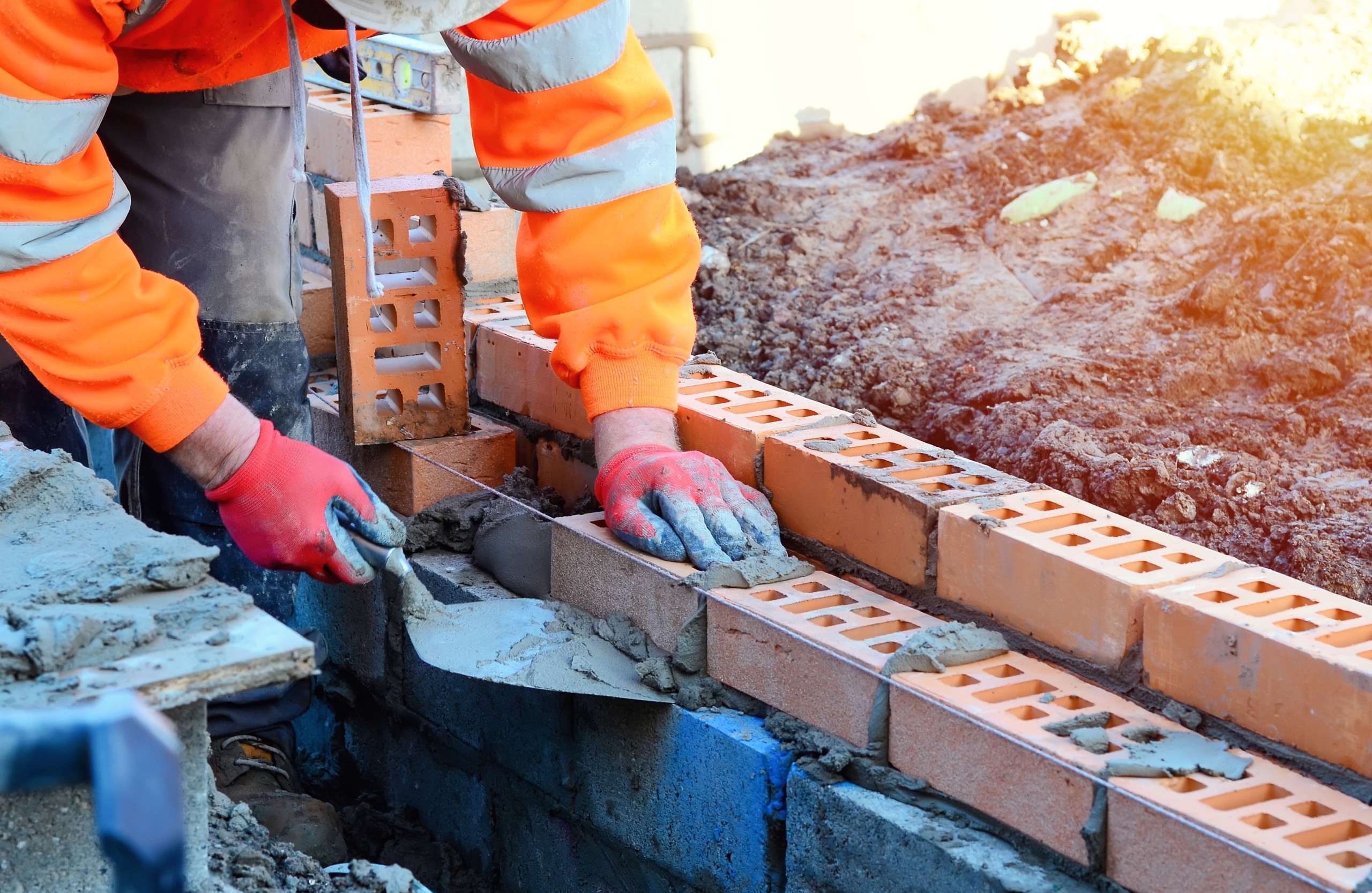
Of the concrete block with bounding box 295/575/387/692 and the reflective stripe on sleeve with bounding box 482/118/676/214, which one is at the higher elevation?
the reflective stripe on sleeve with bounding box 482/118/676/214

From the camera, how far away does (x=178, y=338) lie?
2.63m

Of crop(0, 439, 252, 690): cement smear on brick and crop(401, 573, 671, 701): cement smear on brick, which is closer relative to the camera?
crop(0, 439, 252, 690): cement smear on brick

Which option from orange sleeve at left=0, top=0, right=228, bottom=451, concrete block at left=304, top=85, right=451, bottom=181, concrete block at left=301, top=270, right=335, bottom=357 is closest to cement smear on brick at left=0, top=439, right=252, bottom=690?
orange sleeve at left=0, top=0, right=228, bottom=451

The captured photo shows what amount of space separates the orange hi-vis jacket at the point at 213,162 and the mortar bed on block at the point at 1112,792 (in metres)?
0.98

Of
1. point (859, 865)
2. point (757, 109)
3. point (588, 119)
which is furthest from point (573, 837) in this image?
point (757, 109)

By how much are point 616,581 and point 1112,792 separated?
115cm

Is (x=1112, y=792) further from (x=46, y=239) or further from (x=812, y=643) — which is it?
(x=46, y=239)

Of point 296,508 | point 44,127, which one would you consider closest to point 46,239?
point 44,127

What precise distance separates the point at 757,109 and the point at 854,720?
3.98m

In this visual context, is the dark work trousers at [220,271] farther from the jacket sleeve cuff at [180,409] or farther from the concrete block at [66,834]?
the concrete block at [66,834]

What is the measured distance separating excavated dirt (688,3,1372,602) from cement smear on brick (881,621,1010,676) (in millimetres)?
622

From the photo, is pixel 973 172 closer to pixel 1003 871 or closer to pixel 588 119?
pixel 588 119

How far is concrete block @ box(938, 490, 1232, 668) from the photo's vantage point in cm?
237

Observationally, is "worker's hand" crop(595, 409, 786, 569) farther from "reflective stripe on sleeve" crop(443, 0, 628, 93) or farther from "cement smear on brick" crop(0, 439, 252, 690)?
"cement smear on brick" crop(0, 439, 252, 690)
